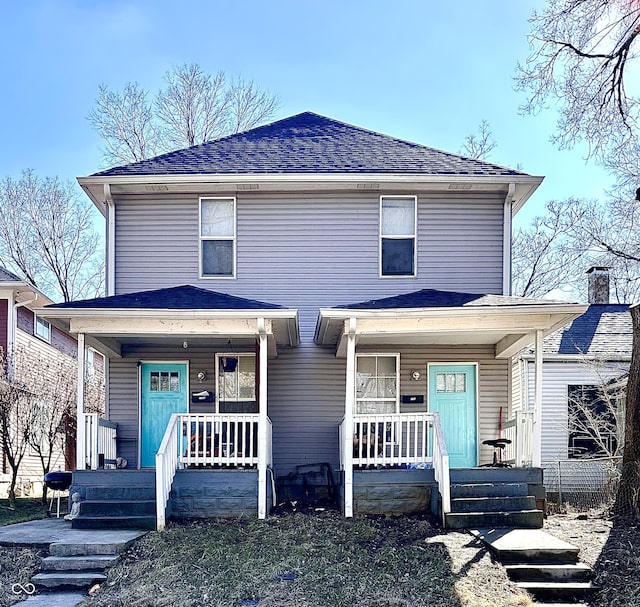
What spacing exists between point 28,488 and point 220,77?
584 inches

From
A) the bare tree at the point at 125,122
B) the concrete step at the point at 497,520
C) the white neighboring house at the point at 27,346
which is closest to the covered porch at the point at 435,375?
the concrete step at the point at 497,520

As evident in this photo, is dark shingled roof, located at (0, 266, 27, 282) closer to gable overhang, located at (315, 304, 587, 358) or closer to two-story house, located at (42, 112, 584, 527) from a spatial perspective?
two-story house, located at (42, 112, 584, 527)

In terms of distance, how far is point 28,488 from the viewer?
51.2 ft

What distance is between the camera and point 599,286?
57.5 feet

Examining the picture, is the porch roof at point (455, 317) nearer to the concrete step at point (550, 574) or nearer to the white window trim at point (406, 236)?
the white window trim at point (406, 236)

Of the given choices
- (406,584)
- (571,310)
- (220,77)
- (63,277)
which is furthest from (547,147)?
(63,277)

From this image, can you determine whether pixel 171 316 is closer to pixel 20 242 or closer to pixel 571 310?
pixel 571 310

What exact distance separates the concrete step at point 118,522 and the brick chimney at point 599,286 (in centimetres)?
1264

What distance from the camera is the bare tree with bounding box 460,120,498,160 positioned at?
24.2m

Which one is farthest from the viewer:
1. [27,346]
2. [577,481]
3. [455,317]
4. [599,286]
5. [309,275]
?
[599,286]

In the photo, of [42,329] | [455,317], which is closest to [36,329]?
[42,329]

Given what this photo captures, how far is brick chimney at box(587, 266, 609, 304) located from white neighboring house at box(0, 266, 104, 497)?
1181 cm

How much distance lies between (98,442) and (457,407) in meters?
5.56

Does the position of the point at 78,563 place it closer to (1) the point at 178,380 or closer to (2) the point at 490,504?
(1) the point at 178,380
